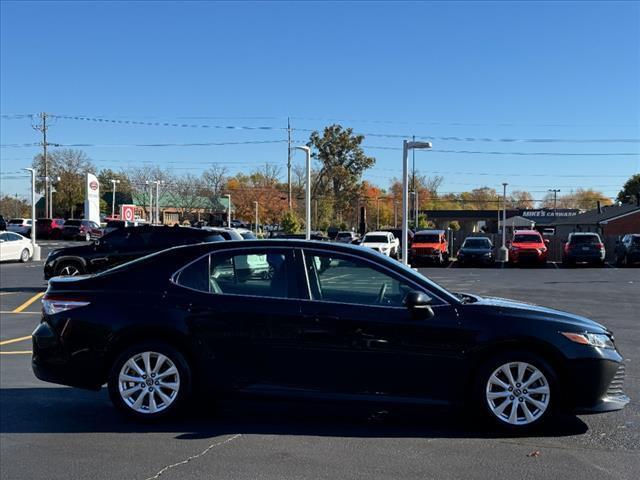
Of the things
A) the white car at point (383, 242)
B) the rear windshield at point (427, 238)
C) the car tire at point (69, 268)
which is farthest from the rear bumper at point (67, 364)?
the rear windshield at point (427, 238)

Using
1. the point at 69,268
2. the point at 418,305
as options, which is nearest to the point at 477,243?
the point at 69,268

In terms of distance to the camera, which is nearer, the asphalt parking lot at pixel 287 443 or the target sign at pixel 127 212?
the asphalt parking lot at pixel 287 443

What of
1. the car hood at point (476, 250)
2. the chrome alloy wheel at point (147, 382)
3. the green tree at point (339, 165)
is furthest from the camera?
the green tree at point (339, 165)

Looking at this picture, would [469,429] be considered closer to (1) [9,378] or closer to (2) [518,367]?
(2) [518,367]

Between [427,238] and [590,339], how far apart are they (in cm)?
2930

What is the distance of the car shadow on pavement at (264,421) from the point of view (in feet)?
17.8

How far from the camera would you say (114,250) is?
16.9m

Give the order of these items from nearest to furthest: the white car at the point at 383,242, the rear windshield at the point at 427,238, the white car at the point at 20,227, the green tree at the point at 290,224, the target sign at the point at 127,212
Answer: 1. the target sign at the point at 127,212
2. the white car at the point at 383,242
3. the rear windshield at the point at 427,238
4. the green tree at the point at 290,224
5. the white car at the point at 20,227

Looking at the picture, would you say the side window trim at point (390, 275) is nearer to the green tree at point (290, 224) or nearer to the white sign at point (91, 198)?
the white sign at point (91, 198)

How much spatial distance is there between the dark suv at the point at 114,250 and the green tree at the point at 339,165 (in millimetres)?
63627

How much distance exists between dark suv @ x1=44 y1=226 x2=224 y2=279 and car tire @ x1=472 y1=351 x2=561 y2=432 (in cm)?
1208

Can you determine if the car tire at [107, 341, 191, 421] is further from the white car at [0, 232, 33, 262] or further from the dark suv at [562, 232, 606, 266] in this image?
the dark suv at [562, 232, 606, 266]

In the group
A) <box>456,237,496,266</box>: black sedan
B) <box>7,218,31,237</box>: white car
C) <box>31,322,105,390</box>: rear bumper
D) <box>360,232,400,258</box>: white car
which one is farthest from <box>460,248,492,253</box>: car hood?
<box>7,218,31,237</box>: white car

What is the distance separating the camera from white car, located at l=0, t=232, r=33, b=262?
30428 millimetres
